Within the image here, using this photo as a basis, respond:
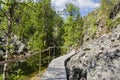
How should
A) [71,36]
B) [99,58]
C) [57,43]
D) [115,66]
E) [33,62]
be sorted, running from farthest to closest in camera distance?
[57,43]
[71,36]
[33,62]
[99,58]
[115,66]

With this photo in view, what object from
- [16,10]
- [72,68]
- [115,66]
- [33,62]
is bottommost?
[33,62]

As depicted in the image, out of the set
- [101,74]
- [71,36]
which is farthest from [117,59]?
[71,36]

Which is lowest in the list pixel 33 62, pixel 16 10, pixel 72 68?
pixel 33 62

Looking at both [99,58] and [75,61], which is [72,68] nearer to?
[75,61]

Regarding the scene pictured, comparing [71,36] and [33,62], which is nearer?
[33,62]

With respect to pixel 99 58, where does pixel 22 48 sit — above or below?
below

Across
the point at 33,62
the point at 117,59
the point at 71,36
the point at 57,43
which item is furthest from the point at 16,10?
the point at 57,43

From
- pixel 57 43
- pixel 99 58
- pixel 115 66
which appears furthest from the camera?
pixel 57 43

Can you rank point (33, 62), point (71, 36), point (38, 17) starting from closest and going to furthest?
point (33, 62), point (38, 17), point (71, 36)

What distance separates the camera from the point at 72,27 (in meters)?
47.1

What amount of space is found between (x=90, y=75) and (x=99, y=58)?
63cm

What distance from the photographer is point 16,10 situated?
1130cm

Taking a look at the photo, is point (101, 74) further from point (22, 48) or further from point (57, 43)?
point (57, 43)

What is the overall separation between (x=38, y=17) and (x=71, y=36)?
9763 mm
